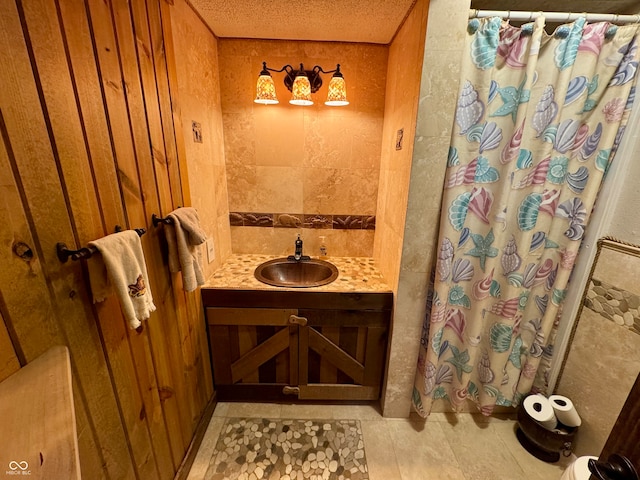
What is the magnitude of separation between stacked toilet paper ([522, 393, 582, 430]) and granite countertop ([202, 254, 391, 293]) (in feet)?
3.33

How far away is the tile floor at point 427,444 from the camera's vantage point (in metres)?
1.34

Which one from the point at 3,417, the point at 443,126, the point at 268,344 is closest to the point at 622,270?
the point at 443,126

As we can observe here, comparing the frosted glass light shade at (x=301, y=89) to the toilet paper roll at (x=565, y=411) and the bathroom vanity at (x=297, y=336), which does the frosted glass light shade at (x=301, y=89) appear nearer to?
the bathroom vanity at (x=297, y=336)

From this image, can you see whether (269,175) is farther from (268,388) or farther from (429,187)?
(268,388)

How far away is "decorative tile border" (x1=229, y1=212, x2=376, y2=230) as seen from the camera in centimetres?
188

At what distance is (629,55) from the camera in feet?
3.53

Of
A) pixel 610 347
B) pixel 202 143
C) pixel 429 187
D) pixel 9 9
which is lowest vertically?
pixel 610 347

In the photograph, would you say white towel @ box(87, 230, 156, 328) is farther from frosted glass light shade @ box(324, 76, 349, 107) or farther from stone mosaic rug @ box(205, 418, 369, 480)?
frosted glass light shade @ box(324, 76, 349, 107)

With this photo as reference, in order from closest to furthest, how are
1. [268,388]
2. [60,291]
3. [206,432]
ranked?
1. [60,291]
2. [206,432]
3. [268,388]

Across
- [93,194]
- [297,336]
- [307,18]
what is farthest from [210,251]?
[307,18]

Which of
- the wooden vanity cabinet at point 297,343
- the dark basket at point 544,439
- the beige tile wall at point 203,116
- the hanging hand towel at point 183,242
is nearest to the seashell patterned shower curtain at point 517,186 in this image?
the dark basket at point 544,439

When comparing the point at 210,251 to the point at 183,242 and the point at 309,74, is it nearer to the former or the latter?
the point at 183,242

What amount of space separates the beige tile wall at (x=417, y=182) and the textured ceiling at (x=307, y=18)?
0.12 metres

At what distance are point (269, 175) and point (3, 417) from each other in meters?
1.56
